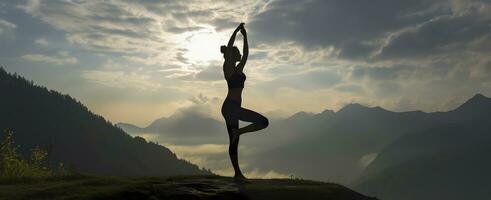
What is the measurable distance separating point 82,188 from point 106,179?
2.46 metres

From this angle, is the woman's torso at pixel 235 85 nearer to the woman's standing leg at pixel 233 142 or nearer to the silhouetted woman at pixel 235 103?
the silhouetted woman at pixel 235 103

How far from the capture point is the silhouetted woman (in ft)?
60.5

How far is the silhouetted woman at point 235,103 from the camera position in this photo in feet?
60.5

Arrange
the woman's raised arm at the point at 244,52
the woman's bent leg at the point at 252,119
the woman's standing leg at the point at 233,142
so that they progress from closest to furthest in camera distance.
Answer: the woman's bent leg at the point at 252,119
the woman's standing leg at the point at 233,142
the woman's raised arm at the point at 244,52

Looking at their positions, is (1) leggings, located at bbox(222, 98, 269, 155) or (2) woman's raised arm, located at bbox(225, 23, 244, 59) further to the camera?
(2) woman's raised arm, located at bbox(225, 23, 244, 59)

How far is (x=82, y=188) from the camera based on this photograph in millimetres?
15414

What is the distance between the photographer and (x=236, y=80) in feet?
61.3

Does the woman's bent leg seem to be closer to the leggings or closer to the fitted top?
the leggings

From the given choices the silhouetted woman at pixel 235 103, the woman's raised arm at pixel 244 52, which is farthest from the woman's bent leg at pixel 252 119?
the woman's raised arm at pixel 244 52

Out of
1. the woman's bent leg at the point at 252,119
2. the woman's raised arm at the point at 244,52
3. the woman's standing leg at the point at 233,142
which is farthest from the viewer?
the woman's raised arm at the point at 244,52

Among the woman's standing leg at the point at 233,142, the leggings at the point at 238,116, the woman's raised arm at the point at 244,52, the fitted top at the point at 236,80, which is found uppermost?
the woman's raised arm at the point at 244,52

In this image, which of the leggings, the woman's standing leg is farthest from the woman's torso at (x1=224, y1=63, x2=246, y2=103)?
the woman's standing leg

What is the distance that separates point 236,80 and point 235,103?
861mm

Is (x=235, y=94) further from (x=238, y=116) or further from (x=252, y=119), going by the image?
(x=252, y=119)
